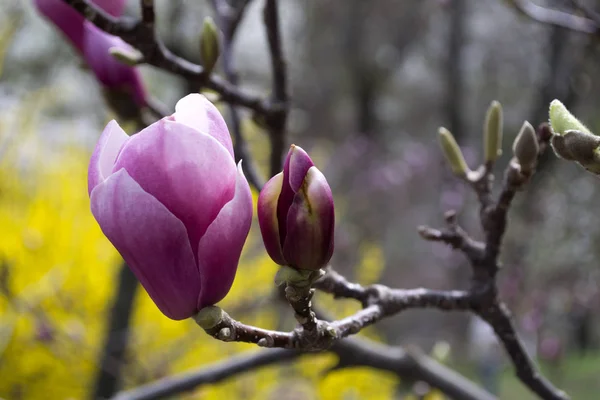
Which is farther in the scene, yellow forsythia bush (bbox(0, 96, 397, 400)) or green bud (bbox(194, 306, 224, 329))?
yellow forsythia bush (bbox(0, 96, 397, 400))

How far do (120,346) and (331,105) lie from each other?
610cm

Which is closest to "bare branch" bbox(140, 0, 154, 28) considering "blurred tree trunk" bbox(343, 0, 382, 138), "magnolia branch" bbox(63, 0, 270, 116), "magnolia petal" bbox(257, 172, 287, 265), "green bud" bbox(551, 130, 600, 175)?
"magnolia branch" bbox(63, 0, 270, 116)

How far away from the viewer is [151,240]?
32 cm

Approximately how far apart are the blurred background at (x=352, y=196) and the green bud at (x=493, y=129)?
10.7 inches

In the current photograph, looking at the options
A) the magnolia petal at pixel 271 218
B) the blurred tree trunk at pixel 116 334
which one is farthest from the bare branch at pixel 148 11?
the blurred tree trunk at pixel 116 334

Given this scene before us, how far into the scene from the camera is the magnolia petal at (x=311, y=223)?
Result: 0.32 metres

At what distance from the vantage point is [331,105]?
23.5 ft

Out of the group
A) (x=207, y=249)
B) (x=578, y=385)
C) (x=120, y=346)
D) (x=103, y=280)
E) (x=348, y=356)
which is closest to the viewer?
(x=207, y=249)

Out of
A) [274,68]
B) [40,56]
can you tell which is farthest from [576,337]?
[274,68]

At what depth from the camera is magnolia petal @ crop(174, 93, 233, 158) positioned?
0.33 m

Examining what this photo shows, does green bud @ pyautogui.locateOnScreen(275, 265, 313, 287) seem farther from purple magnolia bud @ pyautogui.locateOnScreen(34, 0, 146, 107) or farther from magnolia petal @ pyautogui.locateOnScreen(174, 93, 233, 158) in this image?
purple magnolia bud @ pyautogui.locateOnScreen(34, 0, 146, 107)

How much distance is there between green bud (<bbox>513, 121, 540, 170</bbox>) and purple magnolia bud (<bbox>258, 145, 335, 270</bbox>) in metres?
0.18

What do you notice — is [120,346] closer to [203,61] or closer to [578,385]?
[203,61]

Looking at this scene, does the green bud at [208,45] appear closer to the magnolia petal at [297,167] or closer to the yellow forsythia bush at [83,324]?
the magnolia petal at [297,167]
